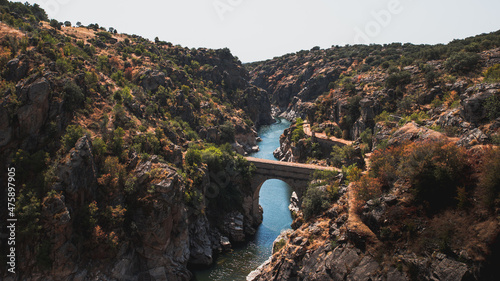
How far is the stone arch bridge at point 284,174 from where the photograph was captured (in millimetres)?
40281

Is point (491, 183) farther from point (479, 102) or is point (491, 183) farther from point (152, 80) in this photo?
point (152, 80)

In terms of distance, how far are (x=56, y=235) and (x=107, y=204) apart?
462 cm

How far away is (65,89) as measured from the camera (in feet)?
98.5

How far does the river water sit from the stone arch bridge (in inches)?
130

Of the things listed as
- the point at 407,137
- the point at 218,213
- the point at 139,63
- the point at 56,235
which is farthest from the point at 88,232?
the point at 139,63

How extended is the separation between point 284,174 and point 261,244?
31.4 ft

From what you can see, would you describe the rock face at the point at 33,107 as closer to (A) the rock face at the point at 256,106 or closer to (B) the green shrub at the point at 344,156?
(B) the green shrub at the point at 344,156

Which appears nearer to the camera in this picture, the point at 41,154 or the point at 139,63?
the point at 41,154

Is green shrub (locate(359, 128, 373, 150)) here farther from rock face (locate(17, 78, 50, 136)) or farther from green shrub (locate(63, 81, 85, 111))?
rock face (locate(17, 78, 50, 136))

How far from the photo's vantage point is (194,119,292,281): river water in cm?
3127

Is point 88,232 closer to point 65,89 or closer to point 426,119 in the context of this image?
point 65,89

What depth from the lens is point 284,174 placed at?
136 feet

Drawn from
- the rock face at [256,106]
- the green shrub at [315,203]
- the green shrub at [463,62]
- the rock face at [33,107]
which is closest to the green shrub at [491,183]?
the green shrub at [315,203]

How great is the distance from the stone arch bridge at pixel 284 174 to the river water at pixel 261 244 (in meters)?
3.31
